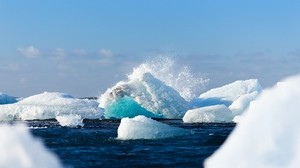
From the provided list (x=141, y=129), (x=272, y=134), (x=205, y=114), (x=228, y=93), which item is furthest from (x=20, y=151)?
(x=228, y=93)

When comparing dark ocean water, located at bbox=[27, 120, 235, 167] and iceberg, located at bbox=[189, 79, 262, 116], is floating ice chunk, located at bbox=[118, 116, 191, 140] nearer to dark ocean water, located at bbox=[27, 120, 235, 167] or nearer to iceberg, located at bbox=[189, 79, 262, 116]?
dark ocean water, located at bbox=[27, 120, 235, 167]

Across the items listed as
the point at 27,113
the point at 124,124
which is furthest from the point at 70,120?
the point at 124,124

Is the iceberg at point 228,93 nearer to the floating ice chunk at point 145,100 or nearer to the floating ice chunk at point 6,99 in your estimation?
the floating ice chunk at point 145,100

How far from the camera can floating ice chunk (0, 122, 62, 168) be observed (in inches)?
555

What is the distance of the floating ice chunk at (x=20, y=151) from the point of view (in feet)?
46.2

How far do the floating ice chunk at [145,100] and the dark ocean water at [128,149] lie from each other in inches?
523

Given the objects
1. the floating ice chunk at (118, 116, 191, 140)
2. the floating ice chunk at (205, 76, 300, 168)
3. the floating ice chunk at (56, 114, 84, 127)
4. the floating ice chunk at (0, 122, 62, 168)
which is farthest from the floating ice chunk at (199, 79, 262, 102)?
the floating ice chunk at (205, 76, 300, 168)

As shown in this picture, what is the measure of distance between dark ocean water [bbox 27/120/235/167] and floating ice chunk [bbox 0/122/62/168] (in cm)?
300

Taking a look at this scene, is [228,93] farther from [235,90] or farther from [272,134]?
[272,134]

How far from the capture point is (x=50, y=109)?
141 feet

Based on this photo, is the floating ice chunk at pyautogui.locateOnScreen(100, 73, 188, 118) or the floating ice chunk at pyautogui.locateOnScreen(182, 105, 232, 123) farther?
the floating ice chunk at pyautogui.locateOnScreen(100, 73, 188, 118)

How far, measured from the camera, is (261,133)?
11977mm

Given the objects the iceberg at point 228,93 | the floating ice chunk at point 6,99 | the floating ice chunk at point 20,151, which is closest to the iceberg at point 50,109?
the iceberg at point 228,93

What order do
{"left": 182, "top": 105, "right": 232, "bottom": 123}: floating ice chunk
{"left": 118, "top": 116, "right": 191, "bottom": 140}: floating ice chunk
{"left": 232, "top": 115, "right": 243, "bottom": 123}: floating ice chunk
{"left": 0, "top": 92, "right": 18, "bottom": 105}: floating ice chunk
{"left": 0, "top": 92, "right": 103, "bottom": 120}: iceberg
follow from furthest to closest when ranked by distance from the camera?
{"left": 0, "top": 92, "right": 18, "bottom": 105}: floating ice chunk, {"left": 0, "top": 92, "right": 103, "bottom": 120}: iceberg, {"left": 182, "top": 105, "right": 232, "bottom": 123}: floating ice chunk, {"left": 232, "top": 115, "right": 243, "bottom": 123}: floating ice chunk, {"left": 118, "top": 116, "right": 191, "bottom": 140}: floating ice chunk
